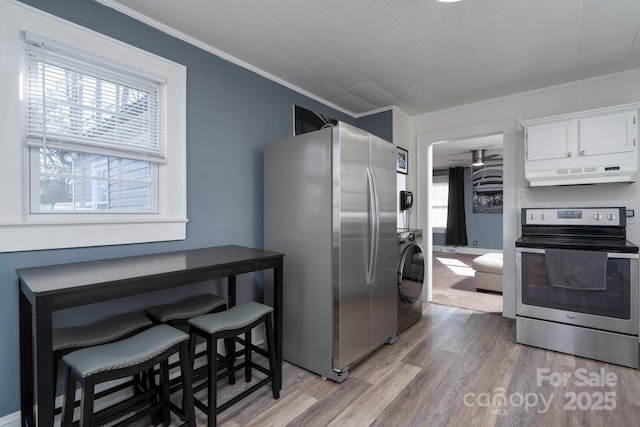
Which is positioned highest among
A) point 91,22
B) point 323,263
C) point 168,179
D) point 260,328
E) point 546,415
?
point 91,22

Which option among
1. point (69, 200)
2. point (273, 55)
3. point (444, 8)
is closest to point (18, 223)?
point (69, 200)

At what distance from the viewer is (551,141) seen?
9.50 ft

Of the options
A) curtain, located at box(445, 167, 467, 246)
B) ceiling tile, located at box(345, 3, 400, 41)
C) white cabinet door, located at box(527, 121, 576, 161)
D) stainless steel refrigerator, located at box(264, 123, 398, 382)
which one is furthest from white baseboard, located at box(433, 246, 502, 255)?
ceiling tile, located at box(345, 3, 400, 41)

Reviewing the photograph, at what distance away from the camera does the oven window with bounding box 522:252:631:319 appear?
2.43m

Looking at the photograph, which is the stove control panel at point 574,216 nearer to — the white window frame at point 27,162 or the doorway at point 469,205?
the doorway at point 469,205

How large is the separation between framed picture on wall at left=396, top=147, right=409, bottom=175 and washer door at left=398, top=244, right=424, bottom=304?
1141mm

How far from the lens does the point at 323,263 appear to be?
7.32 feet

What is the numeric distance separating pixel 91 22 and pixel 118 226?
124 centimetres

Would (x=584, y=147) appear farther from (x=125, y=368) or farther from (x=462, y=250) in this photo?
(x=462, y=250)

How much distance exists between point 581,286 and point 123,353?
3.24m

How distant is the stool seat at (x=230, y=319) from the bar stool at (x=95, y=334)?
31 cm

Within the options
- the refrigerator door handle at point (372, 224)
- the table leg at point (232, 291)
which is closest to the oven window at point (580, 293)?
the refrigerator door handle at point (372, 224)

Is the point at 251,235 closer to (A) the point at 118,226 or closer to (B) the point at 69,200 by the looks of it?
(A) the point at 118,226

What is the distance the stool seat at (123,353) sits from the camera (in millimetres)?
1236
